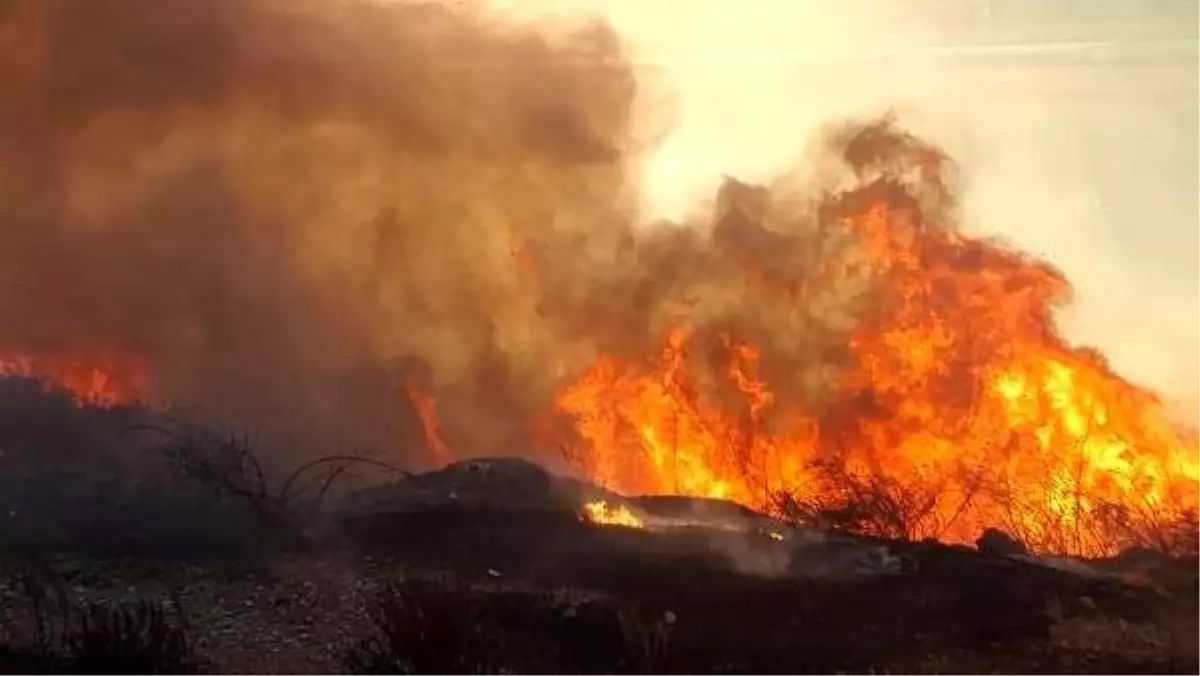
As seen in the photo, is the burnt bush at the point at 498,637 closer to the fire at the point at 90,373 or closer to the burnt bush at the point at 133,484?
the burnt bush at the point at 133,484

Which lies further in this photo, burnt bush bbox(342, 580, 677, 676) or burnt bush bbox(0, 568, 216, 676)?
burnt bush bbox(0, 568, 216, 676)

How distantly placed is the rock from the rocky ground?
0.10 metres

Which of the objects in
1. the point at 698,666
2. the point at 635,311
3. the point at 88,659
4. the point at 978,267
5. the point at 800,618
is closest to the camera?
the point at 88,659

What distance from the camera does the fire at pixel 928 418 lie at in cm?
1939

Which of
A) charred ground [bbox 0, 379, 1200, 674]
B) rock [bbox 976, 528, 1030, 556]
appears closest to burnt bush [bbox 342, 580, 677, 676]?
charred ground [bbox 0, 379, 1200, 674]

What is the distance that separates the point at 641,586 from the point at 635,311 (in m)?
10.5

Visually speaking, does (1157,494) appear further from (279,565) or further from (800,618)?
(279,565)

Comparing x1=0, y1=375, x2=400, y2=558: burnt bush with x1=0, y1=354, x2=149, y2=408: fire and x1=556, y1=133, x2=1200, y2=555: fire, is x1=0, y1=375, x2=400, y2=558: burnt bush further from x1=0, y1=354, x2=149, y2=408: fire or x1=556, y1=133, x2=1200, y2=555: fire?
x1=556, y1=133, x2=1200, y2=555: fire

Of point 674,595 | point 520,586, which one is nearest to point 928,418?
point 674,595

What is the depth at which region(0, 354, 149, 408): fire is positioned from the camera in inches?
854

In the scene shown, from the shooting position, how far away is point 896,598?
13625 mm

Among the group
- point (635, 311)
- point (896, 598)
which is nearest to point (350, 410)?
point (635, 311)

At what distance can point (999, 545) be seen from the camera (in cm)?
1644

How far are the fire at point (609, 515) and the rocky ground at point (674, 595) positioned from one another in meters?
0.36
